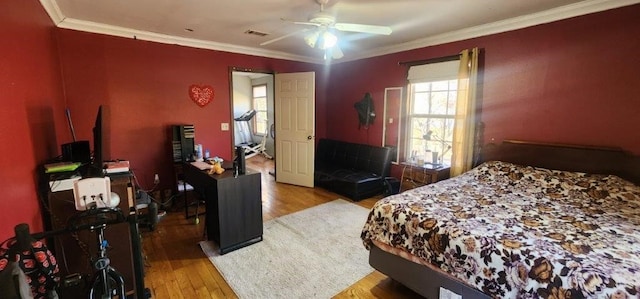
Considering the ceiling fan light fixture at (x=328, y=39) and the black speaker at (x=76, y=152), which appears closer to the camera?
the black speaker at (x=76, y=152)

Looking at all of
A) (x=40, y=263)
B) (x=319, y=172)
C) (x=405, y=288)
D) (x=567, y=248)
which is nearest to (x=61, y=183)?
(x=40, y=263)

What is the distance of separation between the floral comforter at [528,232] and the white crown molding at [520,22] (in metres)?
1.53

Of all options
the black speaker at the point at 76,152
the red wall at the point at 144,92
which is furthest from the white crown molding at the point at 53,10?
the black speaker at the point at 76,152

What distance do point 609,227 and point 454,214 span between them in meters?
0.93

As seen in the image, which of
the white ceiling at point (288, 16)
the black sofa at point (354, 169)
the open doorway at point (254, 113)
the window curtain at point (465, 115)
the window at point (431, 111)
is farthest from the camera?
the open doorway at point (254, 113)

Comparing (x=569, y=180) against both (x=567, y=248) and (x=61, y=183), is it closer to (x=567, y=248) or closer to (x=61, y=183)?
(x=567, y=248)

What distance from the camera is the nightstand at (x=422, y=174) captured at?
3.57 m

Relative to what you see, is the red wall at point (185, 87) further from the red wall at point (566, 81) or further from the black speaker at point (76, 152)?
Result: the black speaker at point (76, 152)

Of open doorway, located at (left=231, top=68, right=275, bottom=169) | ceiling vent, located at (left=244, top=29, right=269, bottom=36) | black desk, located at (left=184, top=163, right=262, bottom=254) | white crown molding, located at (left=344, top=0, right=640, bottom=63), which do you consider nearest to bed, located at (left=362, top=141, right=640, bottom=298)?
black desk, located at (left=184, top=163, right=262, bottom=254)

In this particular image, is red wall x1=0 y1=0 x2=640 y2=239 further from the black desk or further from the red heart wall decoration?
the black desk

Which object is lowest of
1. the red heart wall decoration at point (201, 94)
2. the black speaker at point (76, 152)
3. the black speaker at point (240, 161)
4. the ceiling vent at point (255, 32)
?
the black speaker at point (240, 161)

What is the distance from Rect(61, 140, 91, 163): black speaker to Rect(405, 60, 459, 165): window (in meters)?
3.66

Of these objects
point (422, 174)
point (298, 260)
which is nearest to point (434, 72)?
point (422, 174)

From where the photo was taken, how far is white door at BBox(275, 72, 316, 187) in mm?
4703
